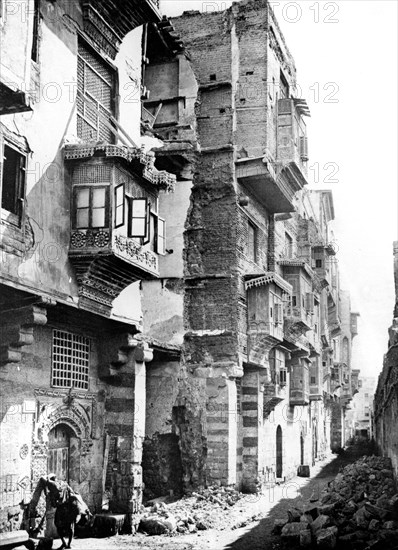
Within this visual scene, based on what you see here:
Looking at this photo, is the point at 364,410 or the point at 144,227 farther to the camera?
the point at 364,410

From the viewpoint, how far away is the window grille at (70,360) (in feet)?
45.8

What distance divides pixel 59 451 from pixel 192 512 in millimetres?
4217

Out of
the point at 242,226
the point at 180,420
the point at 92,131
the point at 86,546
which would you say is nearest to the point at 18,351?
the point at 86,546

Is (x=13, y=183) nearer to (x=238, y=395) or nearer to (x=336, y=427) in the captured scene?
(x=238, y=395)

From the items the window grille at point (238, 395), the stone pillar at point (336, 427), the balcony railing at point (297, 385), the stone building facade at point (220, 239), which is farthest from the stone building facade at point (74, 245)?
the stone pillar at point (336, 427)

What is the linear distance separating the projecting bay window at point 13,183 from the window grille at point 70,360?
307 centimetres

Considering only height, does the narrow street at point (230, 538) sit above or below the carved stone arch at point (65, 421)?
below

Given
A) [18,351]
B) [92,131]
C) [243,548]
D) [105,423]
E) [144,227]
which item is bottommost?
[243,548]

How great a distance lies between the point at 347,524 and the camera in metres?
12.6

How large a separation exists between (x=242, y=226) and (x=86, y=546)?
1145 centimetres

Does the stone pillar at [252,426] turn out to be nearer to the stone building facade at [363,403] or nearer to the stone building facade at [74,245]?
the stone building facade at [74,245]

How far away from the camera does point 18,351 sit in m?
12.2

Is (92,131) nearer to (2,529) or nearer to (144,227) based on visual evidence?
(144,227)

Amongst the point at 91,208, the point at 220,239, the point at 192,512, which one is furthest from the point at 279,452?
the point at 91,208
